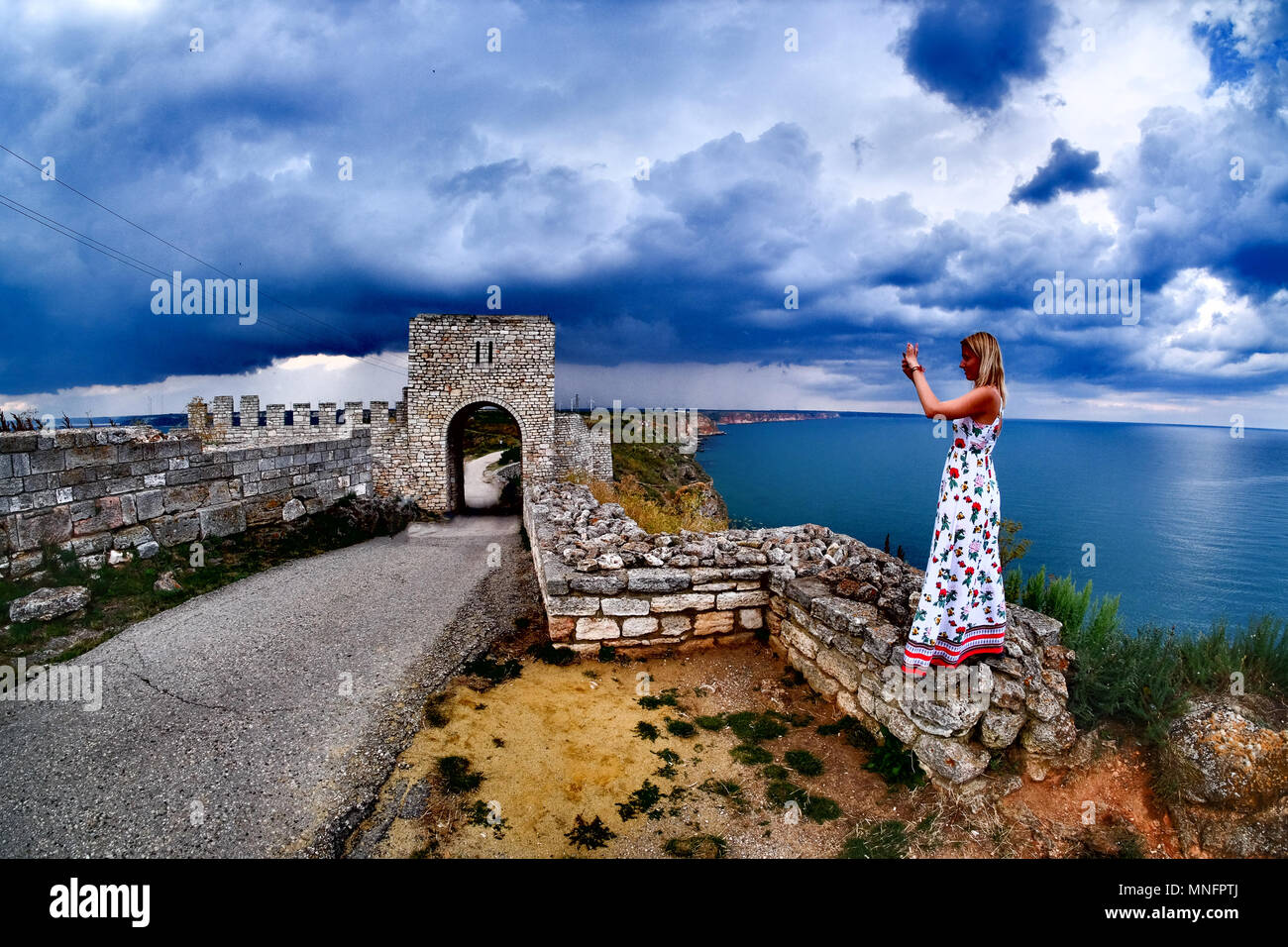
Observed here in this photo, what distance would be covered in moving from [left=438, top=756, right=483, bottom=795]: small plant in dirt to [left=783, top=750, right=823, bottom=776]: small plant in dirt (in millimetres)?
2190

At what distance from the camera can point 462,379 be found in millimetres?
16297

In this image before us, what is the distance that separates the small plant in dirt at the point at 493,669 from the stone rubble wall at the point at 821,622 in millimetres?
494

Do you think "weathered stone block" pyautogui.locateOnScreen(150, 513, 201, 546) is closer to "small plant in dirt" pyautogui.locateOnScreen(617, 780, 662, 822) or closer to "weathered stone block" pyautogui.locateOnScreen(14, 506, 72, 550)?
"weathered stone block" pyautogui.locateOnScreen(14, 506, 72, 550)

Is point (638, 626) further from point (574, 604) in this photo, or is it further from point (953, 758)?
point (953, 758)

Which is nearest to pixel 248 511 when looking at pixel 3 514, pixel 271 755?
pixel 3 514

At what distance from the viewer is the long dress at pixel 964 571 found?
3512mm

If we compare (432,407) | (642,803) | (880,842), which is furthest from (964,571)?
(432,407)

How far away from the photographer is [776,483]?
3150 inches

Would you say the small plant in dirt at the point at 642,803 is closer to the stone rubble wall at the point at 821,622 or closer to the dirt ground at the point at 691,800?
the dirt ground at the point at 691,800
